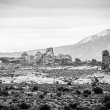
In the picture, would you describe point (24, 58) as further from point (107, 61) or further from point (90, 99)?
point (90, 99)

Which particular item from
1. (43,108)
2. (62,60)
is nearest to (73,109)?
(43,108)

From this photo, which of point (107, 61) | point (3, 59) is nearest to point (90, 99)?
point (107, 61)

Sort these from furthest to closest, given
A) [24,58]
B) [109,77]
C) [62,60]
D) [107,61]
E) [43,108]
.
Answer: [24,58] < [62,60] < [107,61] < [109,77] < [43,108]

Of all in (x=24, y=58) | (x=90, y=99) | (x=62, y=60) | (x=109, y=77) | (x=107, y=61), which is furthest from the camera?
(x=24, y=58)

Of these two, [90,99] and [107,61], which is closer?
[90,99]

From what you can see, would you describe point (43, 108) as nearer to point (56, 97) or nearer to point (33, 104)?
point (33, 104)

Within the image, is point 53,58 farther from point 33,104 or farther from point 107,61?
point 33,104

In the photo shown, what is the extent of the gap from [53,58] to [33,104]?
12387 centimetres

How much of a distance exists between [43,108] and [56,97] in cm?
1120

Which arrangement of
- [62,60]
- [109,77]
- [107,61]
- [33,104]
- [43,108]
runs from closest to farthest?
[43,108], [33,104], [109,77], [107,61], [62,60]

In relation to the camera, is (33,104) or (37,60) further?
(37,60)

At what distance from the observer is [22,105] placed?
3591 cm

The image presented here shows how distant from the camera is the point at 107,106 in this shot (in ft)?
115

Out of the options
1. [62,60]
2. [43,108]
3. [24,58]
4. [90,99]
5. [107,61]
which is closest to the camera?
[43,108]
